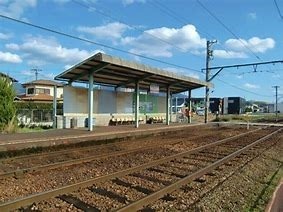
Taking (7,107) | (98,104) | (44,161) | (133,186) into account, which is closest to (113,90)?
(98,104)

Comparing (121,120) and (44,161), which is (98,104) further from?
(44,161)

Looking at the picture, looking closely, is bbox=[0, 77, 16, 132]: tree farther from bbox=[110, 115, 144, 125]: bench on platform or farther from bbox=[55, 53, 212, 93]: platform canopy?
bbox=[110, 115, 144, 125]: bench on platform

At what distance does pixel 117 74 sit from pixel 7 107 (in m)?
8.61

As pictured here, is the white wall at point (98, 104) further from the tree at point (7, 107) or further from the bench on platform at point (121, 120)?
the tree at point (7, 107)

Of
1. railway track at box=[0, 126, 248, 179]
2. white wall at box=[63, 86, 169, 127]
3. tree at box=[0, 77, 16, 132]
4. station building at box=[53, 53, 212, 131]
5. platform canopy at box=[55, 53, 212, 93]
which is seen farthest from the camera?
white wall at box=[63, 86, 169, 127]

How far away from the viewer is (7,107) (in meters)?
26.1

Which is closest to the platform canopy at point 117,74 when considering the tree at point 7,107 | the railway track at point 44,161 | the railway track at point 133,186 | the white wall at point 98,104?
the white wall at point 98,104

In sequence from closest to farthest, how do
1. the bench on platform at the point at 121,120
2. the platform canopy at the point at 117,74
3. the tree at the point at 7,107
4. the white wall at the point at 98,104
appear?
the tree at the point at 7,107 → the platform canopy at the point at 117,74 → the white wall at the point at 98,104 → the bench on platform at the point at 121,120

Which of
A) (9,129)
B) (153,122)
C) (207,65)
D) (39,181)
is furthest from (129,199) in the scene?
(207,65)

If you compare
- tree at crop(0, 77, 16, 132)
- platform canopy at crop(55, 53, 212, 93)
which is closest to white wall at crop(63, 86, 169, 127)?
platform canopy at crop(55, 53, 212, 93)

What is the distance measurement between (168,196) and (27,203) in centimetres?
286

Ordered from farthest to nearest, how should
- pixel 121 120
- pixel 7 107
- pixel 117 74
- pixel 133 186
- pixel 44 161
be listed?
pixel 121 120, pixel 117 74, pixel 7 107, pixel 44 161, pixel 133 186

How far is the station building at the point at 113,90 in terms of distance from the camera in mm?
27516

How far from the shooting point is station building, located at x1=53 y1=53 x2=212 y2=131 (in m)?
27.5
